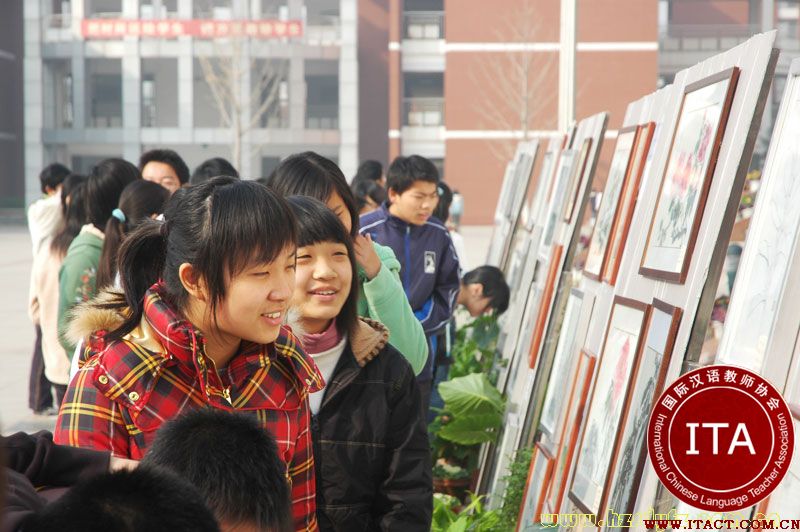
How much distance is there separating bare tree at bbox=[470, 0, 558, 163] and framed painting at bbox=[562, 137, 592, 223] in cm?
2869

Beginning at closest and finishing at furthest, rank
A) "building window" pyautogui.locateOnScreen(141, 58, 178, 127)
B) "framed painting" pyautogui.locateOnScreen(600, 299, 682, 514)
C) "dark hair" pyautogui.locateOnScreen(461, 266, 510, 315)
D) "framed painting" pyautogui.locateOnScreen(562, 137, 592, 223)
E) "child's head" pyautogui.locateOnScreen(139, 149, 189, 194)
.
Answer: "framed painting" pyautogui.locateOnScreen(600, 299, 682, 514) < "framed painting" pyautogui.locateOnScreen(562, 137, 592, 223) < "child's head" pyautogui.locateOnScreen(139, 149, 189, 194) < "dark hair" pyautogui.locateOnScreen(461, 266, 510, 315) < "building window" pyautogui.locateOnScreen(141, 58, 178, 127)

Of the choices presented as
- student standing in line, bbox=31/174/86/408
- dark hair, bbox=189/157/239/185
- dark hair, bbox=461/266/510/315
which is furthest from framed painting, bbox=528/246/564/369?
student standing in line, bbox=31/174/86/408

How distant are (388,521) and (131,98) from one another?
33.2 m

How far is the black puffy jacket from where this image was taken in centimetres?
248

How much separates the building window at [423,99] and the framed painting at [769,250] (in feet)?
111

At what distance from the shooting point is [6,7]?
3706 centimetres

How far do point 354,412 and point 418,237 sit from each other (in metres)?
2.80

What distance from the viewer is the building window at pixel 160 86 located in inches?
1454

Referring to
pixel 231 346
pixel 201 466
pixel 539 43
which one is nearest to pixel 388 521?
pixel 231 346

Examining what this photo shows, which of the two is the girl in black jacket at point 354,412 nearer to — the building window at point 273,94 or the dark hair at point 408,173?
the dark hair at point 408,173

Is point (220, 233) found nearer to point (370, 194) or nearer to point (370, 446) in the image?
point (370, 446)

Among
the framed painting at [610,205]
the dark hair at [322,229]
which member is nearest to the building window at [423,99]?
the framed painting at [610,205]

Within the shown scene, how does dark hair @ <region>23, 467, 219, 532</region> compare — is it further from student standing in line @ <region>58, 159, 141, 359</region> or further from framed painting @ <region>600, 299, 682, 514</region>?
student standing in line @ <region>58, 159, 141, 359</region>

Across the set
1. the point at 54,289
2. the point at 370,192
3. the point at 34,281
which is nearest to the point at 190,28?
the point at 370,192
